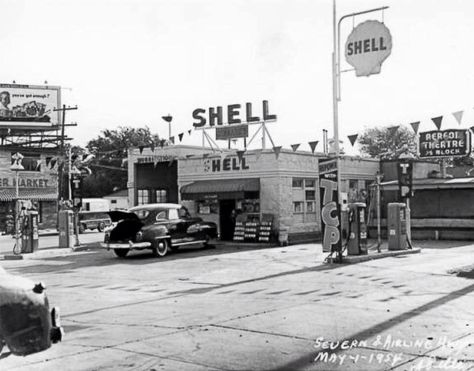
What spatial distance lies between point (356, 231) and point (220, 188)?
8626 mm

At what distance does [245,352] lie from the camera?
282 inches

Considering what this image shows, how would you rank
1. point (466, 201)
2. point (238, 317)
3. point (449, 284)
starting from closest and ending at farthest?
point (238, 317)
point (449, 284)
point (466, 201)

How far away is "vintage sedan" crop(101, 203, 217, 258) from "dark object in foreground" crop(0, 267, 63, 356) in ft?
50.8

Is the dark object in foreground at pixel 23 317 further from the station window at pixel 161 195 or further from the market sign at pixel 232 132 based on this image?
the station window at pixel 161 195

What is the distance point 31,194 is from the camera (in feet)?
152

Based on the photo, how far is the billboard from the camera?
49500 mm

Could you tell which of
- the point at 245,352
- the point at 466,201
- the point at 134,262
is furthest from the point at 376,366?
the point at 466,201

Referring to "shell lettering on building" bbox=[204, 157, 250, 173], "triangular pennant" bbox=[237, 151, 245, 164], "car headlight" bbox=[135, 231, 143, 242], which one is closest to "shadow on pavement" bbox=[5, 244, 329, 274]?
"car headlight" bbox=[135, 231, 143, 242]

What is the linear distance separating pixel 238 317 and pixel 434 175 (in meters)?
25.4

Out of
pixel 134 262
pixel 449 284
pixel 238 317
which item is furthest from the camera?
pixel 134 262

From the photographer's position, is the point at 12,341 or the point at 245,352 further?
the point at 245,352

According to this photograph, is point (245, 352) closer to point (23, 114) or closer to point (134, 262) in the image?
point (134, 262)

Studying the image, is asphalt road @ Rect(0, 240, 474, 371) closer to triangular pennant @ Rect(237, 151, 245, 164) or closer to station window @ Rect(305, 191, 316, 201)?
triangular pennant @ Rect(237, 151, 245, 164)

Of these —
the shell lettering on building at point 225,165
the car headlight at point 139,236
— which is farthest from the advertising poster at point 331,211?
the shell lettering on building at point 225,165
